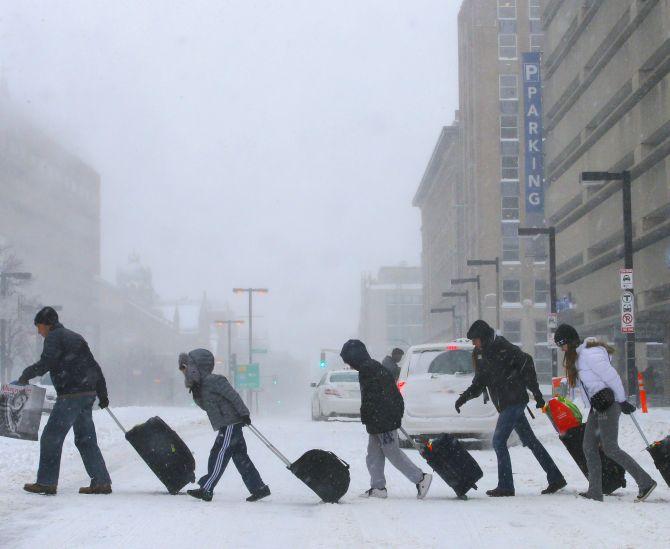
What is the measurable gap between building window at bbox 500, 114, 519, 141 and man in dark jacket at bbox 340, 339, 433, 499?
252 feet

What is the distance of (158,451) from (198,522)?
2.11 meters

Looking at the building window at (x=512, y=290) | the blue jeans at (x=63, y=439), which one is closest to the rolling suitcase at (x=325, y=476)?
the blue jeans at (x=63, y=439)

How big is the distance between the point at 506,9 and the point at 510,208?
15620mm

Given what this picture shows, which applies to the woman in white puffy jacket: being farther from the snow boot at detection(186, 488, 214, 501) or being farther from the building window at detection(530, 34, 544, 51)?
the building window at detection(530, 34, 544, 51)

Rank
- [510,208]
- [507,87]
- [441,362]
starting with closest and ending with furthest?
[441,362]
[510,208]
[507,87]

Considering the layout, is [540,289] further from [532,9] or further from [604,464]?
[604,464]

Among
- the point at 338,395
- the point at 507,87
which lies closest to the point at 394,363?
the point at 338,395

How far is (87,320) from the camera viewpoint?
395ft

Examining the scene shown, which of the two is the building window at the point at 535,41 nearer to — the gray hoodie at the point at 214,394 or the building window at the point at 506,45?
the building window at the point at 506,45

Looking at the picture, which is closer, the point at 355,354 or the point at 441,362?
the point at 355,354

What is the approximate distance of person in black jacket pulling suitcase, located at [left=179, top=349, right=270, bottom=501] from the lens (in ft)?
32.0

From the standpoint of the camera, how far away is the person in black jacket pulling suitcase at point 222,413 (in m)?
9.77

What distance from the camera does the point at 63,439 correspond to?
9789 millimetres

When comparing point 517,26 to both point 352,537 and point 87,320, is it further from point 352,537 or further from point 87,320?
point 352,537
